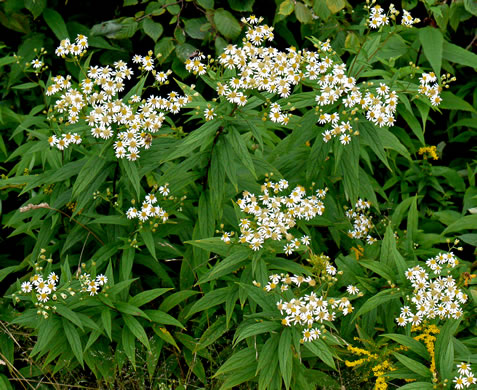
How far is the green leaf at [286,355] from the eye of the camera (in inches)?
112

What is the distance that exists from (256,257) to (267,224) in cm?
18

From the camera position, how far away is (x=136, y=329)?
3.24 m

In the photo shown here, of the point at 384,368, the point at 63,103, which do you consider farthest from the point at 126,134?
the point at 384,368

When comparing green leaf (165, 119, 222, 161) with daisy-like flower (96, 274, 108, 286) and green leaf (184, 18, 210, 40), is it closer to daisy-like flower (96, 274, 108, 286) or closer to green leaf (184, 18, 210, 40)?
daisy-like flower (96, 274, 108, 286)

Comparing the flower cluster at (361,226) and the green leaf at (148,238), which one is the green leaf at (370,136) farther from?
the green leaf at (148,238)

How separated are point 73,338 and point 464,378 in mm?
1906

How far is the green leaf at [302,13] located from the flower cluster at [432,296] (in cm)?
189

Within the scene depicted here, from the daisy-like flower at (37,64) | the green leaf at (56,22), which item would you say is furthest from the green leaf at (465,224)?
the green leaf at (56,22)

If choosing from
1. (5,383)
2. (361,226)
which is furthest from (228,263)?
(5,383)

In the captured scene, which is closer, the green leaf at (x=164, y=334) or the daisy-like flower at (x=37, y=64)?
the green leaf at (x=164, y=334)

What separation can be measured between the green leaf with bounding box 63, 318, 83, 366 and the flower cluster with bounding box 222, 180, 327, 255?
35.6 inches

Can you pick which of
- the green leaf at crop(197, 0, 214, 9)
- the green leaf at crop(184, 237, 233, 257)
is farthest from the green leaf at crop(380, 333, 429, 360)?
the green leaf at crop(197, 0, 214, 9)

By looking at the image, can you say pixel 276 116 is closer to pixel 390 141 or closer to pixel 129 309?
pixel 390 141

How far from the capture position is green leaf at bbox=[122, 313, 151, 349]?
10.5 feet
